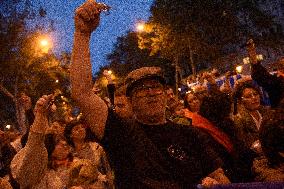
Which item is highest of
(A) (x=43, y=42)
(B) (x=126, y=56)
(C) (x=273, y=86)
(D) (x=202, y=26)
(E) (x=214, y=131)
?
(B) (x=126, y=56)

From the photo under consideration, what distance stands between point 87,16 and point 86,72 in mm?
347

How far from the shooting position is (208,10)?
34.8 metres

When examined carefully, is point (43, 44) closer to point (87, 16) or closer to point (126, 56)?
point (87, 16)

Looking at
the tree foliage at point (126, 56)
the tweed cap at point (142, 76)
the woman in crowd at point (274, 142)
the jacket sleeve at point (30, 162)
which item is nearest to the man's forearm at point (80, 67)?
the tweed cap at point (142, 76)

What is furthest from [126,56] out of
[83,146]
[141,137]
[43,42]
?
[141,137]

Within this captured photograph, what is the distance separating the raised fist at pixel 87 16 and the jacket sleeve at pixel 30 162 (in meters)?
1.40

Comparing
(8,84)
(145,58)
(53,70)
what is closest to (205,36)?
(53,70)

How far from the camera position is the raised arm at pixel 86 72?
2.63 meters

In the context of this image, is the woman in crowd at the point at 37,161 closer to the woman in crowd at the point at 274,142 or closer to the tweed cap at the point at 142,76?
the tweed cap at the point at 142,76

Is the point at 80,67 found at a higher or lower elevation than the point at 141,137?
higher

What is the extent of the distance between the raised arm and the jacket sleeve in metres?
1.30

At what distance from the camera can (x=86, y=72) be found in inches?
105

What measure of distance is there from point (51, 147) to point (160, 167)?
7.90ft

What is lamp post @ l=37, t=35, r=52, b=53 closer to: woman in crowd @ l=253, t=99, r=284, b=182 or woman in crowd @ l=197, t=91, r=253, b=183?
woman in crowd @ l=197, t=91, r=253, b=183
